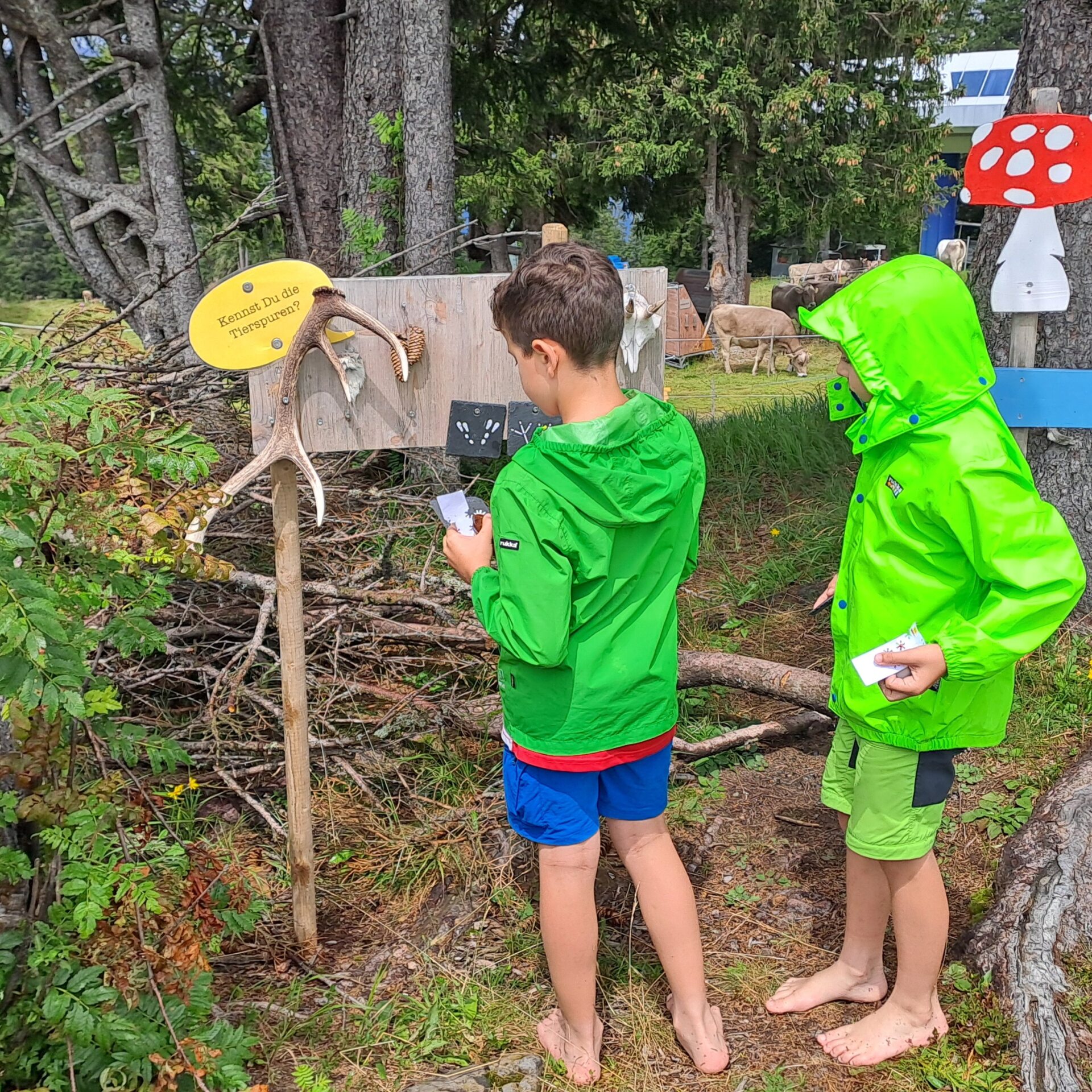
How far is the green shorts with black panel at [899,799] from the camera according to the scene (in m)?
1.99

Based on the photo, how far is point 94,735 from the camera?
1.90 metres

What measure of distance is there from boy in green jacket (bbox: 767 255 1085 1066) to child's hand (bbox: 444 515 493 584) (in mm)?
738

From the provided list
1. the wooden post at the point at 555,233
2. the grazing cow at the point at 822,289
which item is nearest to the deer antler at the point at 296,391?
the wooden post at the point at 555,233

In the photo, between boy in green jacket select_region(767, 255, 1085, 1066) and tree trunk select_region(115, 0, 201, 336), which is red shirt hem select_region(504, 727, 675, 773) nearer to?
boy in green jacket select_region(767, 255, 1085, 1066)

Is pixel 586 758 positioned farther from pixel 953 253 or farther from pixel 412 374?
pixel 953 253

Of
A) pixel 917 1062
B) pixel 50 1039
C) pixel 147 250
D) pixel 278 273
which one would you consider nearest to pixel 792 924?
pixel 917 1062

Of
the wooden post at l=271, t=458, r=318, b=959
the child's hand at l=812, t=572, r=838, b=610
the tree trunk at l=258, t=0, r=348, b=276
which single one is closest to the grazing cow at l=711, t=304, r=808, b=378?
the tree trunk at l=258, t=0, r=348, b=276

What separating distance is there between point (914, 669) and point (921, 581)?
6.8 inches

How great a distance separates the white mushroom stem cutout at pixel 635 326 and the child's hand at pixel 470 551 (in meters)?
1.05

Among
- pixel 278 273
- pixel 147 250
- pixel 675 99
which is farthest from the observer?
pixel 675 99

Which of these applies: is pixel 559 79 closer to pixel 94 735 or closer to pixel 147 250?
pixel 147 250

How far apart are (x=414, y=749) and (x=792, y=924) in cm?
128

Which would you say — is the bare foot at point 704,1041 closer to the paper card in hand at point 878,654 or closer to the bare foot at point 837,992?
the bare foot at point 837,992

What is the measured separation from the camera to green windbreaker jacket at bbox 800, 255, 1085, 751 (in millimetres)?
1725
